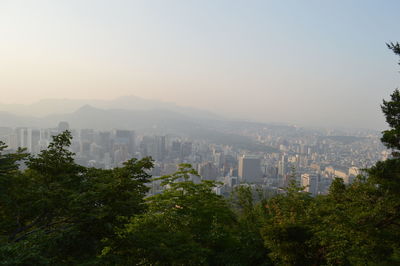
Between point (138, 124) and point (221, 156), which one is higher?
point (138, 124)

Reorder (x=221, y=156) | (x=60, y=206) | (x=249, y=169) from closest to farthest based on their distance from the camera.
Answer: (x=60, y=206) < (x=249, y=169) < (x=221, y=156)

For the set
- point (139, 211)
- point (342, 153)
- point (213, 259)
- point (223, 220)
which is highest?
point (139, 211)

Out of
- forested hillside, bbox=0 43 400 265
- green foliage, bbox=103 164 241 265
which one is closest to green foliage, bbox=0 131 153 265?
forested hillside, bbox=0 43 400 265

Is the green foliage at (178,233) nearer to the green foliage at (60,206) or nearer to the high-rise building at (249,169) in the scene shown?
the green foliage at (60,206)

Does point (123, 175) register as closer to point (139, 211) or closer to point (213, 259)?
point (139, 211)

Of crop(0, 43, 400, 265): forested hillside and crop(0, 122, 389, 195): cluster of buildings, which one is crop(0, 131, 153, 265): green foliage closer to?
crop(0, 43, 400, 265): forested hillside

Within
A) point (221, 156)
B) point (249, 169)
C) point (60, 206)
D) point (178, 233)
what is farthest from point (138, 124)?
point (60, 206)

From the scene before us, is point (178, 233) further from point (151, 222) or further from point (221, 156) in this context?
point (221, 156)

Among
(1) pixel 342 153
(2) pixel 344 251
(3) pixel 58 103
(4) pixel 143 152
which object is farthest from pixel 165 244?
(3) pixel 58 103
